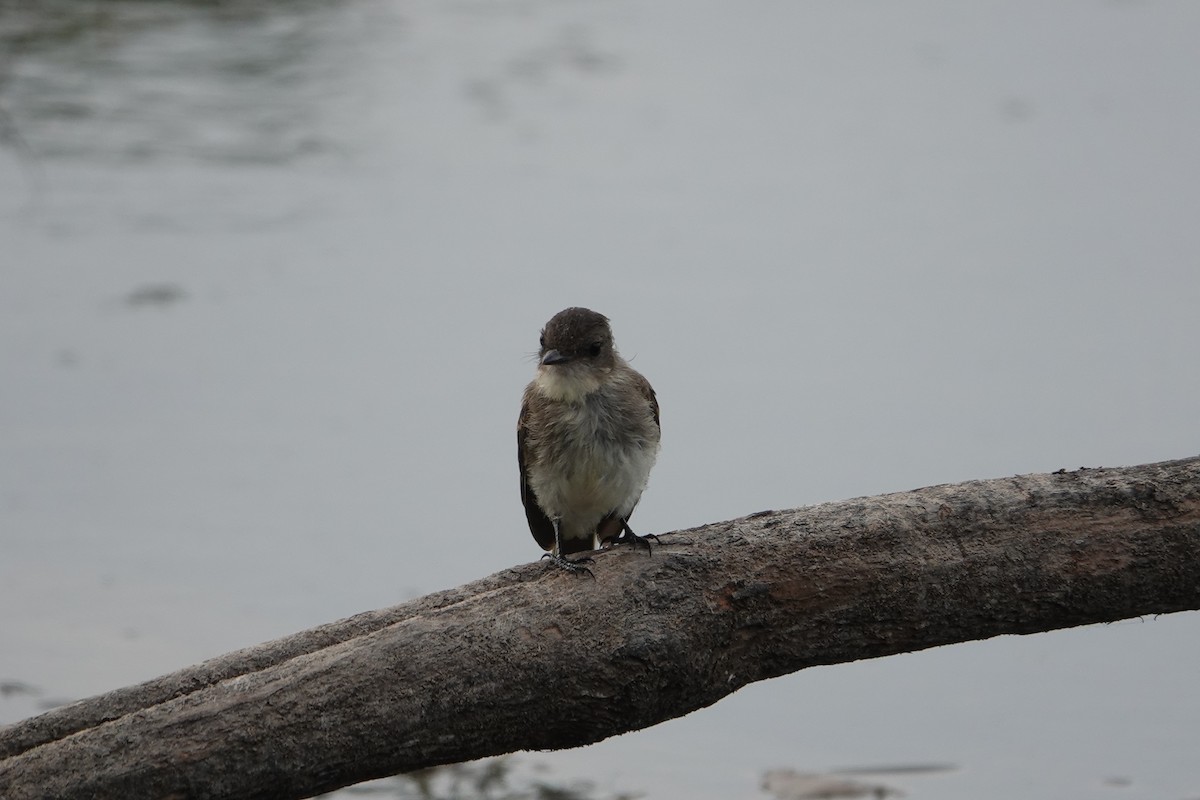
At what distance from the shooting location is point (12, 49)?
43.4ft

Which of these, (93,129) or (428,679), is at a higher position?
(93,129)

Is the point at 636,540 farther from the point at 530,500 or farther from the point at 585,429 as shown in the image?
the point at 530,500

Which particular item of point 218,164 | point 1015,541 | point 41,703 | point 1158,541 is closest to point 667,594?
point 1015,541

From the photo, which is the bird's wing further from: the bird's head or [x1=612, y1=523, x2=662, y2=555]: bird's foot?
[x1=612, y1=523, x2=662, y2=555]: bird's foot

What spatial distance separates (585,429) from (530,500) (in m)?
0.48

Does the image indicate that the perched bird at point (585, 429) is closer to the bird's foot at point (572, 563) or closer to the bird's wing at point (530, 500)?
the bird's wing at point (530, 500)

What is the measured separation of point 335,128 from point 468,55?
185cm

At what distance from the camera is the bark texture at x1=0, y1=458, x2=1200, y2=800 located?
370 centimetres

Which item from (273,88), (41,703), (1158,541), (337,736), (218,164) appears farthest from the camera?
(273,88)

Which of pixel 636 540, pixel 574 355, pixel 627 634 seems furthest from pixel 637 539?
pixel 574 355

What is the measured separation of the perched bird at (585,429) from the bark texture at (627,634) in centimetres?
64

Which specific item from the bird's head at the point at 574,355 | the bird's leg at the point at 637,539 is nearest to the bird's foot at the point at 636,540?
the bird's leg at the point at 637,539

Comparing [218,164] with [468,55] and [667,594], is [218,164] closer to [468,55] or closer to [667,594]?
[468,55]

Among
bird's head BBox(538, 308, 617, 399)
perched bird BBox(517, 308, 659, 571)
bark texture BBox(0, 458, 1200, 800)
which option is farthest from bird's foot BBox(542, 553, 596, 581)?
bird's head BBox(538, 308, 617, 399)
